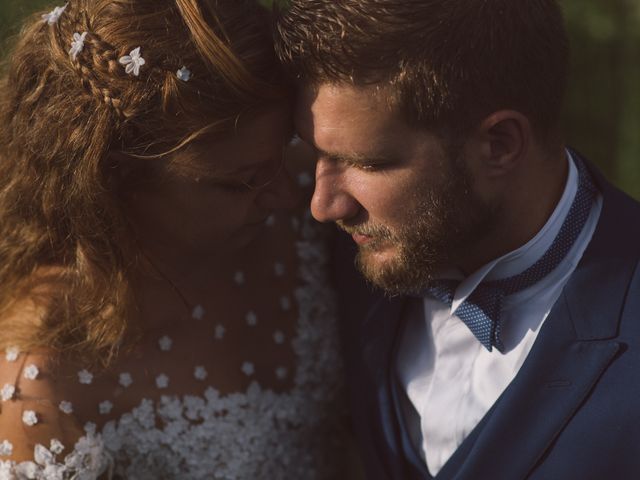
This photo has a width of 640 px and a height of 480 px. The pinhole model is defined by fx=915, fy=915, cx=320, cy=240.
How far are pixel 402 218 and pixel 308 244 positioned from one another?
0.57 m

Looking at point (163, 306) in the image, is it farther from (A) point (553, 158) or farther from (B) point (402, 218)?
(A) point (553, 158)

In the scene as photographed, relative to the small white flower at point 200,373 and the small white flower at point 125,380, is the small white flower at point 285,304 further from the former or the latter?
the small white flower at point 125,380

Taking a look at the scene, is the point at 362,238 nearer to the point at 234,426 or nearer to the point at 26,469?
the point at 234,426

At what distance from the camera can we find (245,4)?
2186 millimetres

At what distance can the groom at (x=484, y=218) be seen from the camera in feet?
6.77

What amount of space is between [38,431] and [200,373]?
46 cm

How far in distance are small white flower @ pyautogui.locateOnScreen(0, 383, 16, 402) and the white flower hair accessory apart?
81 centimetres

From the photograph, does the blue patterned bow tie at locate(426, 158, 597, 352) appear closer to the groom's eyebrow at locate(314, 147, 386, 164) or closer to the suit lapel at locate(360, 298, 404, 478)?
the suit lapel at locate(360, 298, 404, 478)

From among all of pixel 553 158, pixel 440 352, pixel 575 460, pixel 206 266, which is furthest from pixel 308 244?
pixel 575 460

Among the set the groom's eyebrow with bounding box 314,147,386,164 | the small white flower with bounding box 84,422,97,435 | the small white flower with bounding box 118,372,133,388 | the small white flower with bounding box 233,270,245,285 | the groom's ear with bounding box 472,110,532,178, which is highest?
the groom's ear with bounding box 472,110,532,178

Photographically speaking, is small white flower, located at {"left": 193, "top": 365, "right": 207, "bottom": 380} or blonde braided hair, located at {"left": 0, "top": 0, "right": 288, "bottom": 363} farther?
small white flower, located at {"left": 193, "top": 365, "right": 207, "bottom": 380}

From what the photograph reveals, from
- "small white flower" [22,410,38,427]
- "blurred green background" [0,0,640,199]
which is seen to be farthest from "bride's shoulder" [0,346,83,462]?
"blurred green background" [0,0,640,199]

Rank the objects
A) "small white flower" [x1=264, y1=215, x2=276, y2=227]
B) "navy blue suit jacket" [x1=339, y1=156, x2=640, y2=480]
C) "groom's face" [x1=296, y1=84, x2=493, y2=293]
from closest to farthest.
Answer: "navy blue suit jacket" [x1=339, y1=156, x2=640, y2=480]
"groom's face" [x1=296, y1=84, x2=493, y2=293]
"small white flower" [x1=264, y1=215, x2=276, y2=227]

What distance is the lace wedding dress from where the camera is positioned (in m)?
2.24
